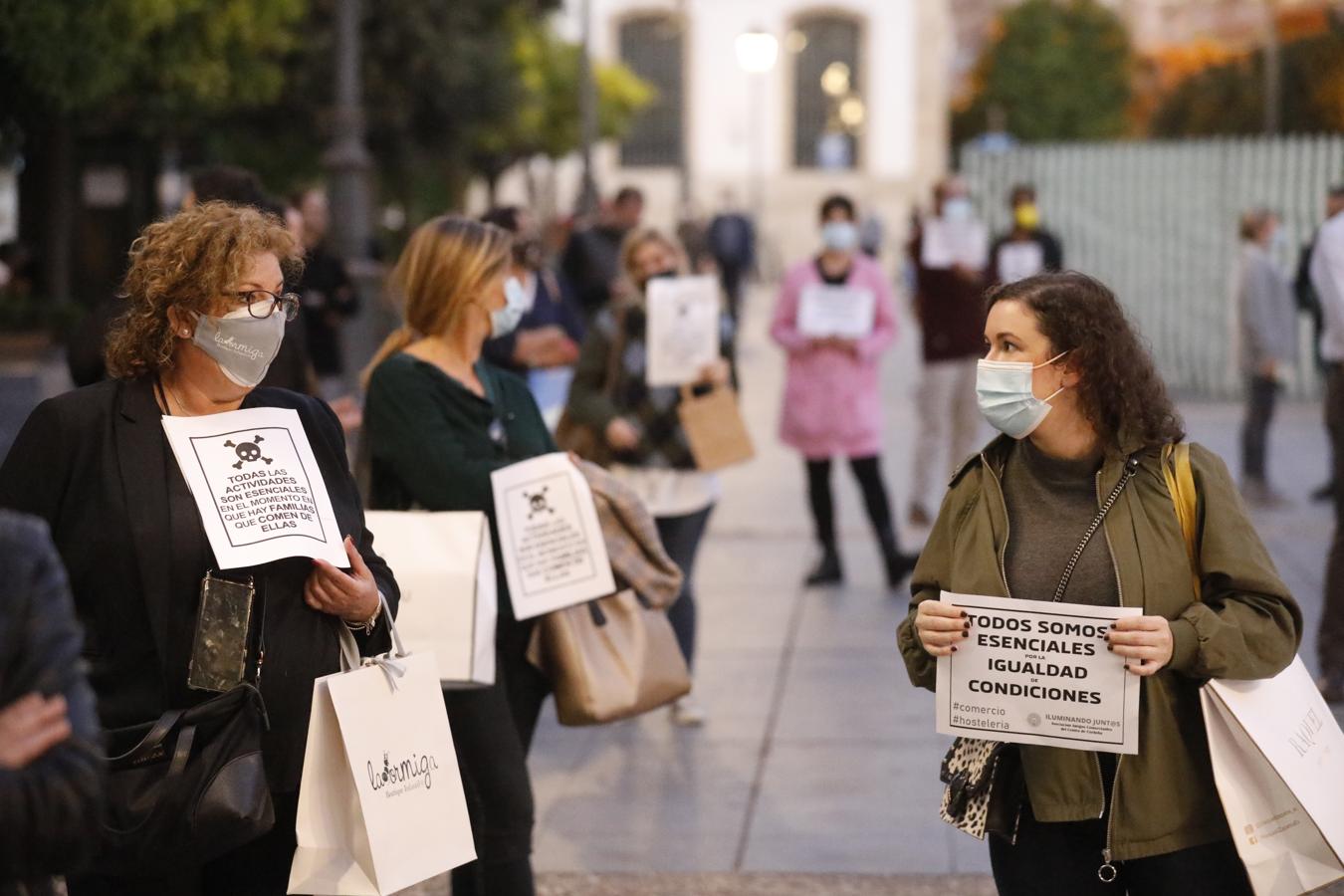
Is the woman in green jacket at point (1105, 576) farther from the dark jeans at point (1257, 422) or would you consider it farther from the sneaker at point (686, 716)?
the dark jeans at point (1257, 422)

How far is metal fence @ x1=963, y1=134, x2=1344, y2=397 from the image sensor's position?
18.9 meters

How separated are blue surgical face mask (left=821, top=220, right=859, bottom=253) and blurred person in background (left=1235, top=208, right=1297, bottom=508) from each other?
3.86 m

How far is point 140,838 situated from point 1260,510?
10.1 metres

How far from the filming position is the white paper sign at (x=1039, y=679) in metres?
3.30

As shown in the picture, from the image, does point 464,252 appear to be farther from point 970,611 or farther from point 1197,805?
point 1197,805

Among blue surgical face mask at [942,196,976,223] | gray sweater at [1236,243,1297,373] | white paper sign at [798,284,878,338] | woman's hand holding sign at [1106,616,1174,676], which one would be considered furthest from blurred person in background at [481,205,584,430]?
gray sweater at [1236,243,1297,373]

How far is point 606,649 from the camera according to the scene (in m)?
5.04

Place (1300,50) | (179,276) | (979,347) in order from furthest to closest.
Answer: (1300,50) → (979,347) → (179,276)

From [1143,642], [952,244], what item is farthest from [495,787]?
[952,244]

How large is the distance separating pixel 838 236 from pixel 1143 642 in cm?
686

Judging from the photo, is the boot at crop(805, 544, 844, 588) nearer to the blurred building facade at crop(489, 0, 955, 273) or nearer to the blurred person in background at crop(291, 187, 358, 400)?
the blurred person in background at crop(291, 187, 358, 400)

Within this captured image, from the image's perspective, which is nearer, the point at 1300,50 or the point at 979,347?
the point at 979,347

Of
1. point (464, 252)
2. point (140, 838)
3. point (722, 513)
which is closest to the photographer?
point (140, 838)

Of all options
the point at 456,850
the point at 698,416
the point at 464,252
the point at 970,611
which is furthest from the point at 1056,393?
the point at 698,416
